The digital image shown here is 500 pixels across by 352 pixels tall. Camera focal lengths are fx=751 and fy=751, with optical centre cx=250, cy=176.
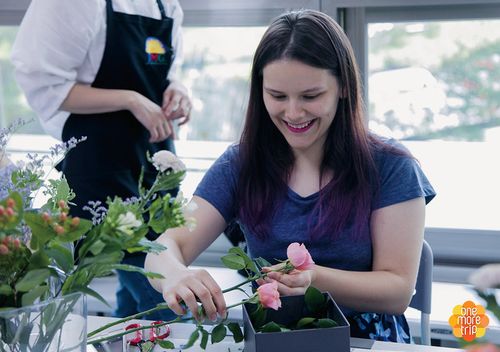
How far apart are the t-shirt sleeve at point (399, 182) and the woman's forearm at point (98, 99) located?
2.30 feet

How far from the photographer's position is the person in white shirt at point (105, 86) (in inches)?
73.2

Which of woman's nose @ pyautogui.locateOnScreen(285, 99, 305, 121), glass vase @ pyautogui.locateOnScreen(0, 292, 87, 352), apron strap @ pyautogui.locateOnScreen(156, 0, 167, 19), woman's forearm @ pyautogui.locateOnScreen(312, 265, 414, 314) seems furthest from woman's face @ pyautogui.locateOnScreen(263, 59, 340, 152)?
glass vase @ pyautogui.locateOnScreen(0, 292, 87, 352)

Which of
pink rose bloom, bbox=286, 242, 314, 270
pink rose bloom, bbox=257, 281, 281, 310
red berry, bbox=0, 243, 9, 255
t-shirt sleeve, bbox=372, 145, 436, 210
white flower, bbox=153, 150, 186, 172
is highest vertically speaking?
white flower, bbox=153, 150, 186, 172

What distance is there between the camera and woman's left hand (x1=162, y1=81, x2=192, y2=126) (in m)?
2.01

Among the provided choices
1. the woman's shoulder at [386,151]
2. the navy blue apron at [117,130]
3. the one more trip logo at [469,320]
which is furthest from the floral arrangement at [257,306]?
the navy blue apron at [117,130]

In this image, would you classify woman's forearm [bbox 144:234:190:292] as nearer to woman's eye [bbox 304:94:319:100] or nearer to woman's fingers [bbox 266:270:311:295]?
woman's fingers [bbox 266:270:311:295]

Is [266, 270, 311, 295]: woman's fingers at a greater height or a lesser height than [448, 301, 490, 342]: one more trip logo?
greater

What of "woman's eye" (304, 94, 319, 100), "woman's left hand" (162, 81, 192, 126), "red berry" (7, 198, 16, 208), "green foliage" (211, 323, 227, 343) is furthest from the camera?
Result: "woman's left hand" (162, 81, 192, 126)

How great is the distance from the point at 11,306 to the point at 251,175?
2.67 feet

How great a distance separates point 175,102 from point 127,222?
1216mm

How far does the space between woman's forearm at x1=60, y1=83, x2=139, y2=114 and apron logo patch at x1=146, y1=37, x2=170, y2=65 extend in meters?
0.13

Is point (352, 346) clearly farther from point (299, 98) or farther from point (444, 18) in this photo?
point (444, 18)

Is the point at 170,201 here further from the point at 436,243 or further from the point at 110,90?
the point at 436,243

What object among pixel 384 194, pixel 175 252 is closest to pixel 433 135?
pixel 384 194
